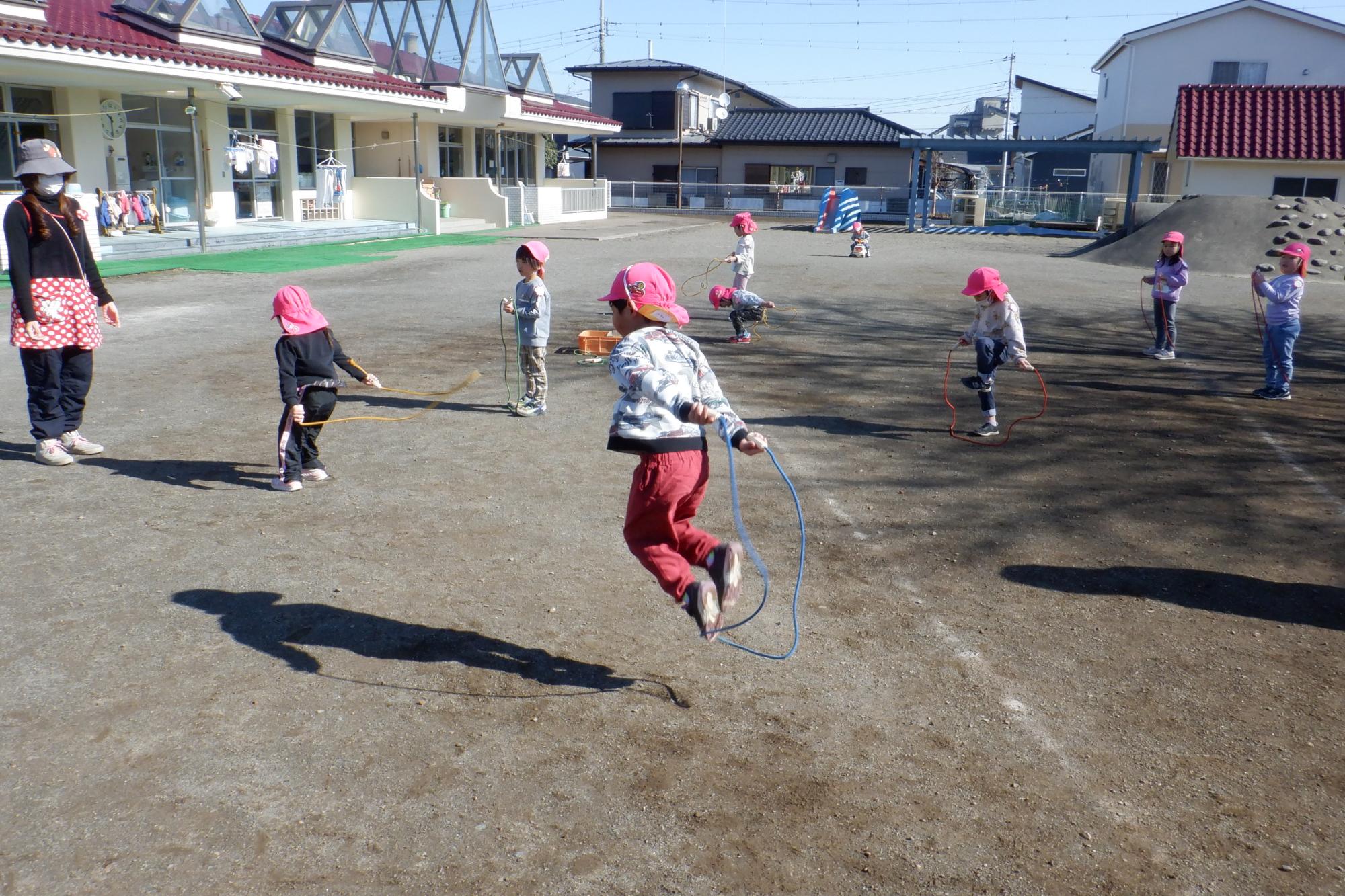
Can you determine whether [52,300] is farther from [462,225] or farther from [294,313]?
[462,225]

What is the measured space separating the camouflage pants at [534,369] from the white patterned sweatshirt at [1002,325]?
3476mm

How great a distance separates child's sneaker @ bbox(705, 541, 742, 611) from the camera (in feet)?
12.9

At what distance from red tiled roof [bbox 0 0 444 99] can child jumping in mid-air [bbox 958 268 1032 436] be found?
53.4 ft

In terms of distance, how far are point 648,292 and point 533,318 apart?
4.25 meters

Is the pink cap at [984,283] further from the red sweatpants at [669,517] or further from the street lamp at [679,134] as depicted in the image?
the street lamp at [679,134]

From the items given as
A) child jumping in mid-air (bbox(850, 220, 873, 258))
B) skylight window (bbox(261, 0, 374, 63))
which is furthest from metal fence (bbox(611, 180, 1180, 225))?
skylight window (bbox(261, 0, 374, 63))

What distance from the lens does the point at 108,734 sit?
3672 millimetres

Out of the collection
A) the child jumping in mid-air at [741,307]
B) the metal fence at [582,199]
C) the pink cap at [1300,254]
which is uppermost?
the metal fence at [582,199]

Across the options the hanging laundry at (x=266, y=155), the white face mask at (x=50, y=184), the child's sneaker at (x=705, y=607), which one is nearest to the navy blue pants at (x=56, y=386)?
the white face mask at (x=50, y=184)

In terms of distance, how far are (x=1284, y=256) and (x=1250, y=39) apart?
124 feet

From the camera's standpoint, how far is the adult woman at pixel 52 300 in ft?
21.3

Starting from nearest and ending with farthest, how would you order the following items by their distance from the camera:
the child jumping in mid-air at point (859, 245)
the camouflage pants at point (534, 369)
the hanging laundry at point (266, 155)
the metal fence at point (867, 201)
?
the camouflage pants at point (534, 369)
the hanging laundry at point (266, 155)
the child jumping in mid-air at point (859, 245)
the metal fence at point (867, 201)

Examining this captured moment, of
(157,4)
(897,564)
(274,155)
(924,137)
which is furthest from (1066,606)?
(924,137)

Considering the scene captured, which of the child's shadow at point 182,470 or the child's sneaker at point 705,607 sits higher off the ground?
the child's sneaker at point 705,607
